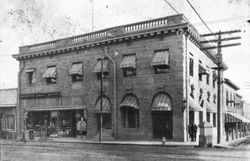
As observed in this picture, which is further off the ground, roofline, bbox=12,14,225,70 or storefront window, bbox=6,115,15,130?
roofline, bbox=12,14,225,70

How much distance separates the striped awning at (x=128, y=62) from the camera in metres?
26.4

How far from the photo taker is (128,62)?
87.2 feet

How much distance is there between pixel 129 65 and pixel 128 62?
336 mm

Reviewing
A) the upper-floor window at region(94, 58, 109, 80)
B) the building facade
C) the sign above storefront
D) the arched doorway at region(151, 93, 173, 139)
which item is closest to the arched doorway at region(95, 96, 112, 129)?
the upper-floor window at region(94, 58, 109, 80)

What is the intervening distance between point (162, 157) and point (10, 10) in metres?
10.0

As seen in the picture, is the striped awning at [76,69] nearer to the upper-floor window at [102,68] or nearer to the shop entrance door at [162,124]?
the upper-floor window at [102,68]

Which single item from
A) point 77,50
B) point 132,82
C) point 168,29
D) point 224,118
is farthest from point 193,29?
point 224,118

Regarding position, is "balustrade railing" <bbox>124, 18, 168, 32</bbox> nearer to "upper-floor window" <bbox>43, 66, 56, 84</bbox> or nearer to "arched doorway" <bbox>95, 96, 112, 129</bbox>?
"arched doorway" <bbox>95, 96, 112, 129</bbox>

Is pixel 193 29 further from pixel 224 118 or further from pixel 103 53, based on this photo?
pixel 224 118

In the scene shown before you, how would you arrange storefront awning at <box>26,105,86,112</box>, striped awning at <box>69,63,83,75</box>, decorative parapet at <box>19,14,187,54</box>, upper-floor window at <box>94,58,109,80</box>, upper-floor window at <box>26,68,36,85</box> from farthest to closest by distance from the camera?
upper-floor window at <box>26,68,36,85</box> → striped awning at <box>69,63,83,75</box> → storefront awning at <box>26,105,86,112</box> → upper-floor window at <box>94,58,109,80</box> → decorative parapet at <box>19,14,187,54</box>

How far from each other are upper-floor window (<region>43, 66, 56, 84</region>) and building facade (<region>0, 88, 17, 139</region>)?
17.6 ft

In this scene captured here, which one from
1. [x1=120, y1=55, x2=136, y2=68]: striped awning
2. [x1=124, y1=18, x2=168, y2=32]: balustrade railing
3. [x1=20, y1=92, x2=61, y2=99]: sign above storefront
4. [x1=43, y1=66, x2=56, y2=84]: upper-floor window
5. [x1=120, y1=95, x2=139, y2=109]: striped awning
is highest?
[x1=124, y1=18, x2=168, y2=32]: balustrade railing

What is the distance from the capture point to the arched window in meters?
26.3

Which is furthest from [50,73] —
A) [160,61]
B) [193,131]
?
[193,131]
